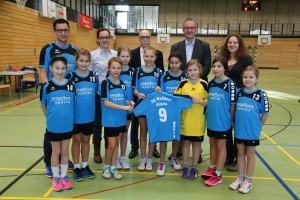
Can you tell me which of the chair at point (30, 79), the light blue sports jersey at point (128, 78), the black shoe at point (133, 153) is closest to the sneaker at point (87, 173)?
the black shoe at point (133, 153)

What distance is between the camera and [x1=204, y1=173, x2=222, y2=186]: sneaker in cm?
335

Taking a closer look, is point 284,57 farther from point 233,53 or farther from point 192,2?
point 233,53

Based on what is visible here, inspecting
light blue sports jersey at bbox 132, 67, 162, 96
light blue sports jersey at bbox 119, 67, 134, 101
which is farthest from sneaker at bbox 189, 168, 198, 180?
light blue sports jersey at bbox 119, 67, 134, 101

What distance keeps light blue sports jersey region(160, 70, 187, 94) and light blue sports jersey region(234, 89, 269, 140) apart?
2.93ft

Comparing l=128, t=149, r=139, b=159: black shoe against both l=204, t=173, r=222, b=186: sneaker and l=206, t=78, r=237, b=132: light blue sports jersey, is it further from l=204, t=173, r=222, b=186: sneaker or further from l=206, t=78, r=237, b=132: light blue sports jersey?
l=206, t=78, r=237, b=132: light blue sports jersey

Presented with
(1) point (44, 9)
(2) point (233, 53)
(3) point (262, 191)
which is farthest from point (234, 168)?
(1) point (44, 9)

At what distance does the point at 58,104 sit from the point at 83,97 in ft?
1.12

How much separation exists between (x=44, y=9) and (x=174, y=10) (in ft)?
52.2

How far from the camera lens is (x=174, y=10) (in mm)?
25672

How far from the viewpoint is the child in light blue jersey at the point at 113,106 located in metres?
3.27

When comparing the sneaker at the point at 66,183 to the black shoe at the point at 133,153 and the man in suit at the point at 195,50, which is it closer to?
Result: the black shoe at the point at 133,153

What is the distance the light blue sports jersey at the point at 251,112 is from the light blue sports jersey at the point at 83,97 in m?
1.87

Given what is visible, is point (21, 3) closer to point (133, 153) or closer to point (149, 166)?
point (133, 153)

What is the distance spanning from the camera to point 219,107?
10.6 feet
